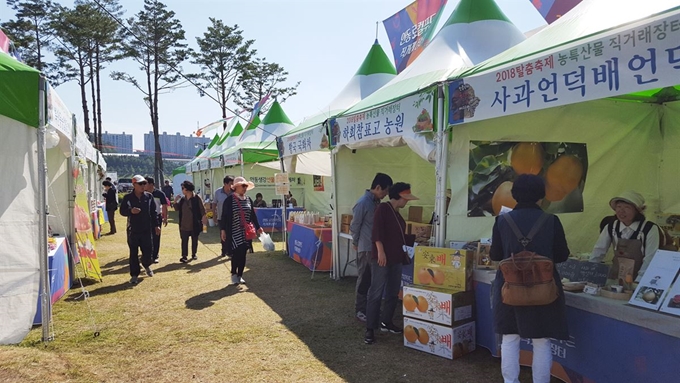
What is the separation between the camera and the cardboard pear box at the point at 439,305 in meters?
3.72

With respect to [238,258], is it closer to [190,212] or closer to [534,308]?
[190,212]

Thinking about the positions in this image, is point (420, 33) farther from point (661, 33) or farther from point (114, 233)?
point (114, 233)

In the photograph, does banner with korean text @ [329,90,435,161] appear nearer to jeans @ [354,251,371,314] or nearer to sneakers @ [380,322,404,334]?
jeans @ [354,251,371,314]

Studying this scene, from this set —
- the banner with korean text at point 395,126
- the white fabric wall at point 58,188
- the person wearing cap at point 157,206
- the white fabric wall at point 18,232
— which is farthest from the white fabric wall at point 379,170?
the white fabric wall at point 58,188

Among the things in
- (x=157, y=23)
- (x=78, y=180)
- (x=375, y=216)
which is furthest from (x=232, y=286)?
(x=157, y=23)

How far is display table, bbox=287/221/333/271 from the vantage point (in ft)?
24.3

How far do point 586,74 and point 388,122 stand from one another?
2531 mm

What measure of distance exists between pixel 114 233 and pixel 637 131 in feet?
43.5

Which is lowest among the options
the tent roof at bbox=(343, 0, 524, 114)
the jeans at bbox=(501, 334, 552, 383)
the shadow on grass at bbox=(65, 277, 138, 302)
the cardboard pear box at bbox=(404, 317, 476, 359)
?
the shadow on grass at bbox=(65, 277, 138, 302)

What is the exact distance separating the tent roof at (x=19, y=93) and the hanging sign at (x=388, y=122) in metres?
3.57

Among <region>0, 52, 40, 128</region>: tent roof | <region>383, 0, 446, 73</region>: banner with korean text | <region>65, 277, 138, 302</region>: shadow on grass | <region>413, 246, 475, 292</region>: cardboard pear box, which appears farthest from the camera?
<region>383, 0, 446, 73</region>: banner with korean text

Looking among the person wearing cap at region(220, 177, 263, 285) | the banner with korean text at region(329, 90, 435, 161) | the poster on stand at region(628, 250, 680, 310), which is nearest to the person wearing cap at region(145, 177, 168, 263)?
the person wearing cap at region(220, 177, 263, 285)

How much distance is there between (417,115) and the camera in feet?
15.2

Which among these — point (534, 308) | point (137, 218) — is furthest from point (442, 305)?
point (137, 218)
